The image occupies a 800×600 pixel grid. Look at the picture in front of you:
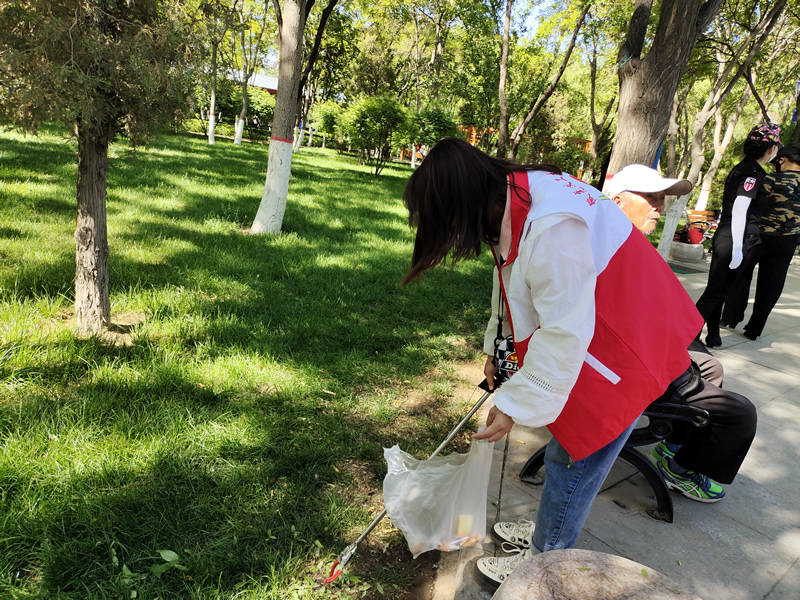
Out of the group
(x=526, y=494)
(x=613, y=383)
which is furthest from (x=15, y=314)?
(x=613, y=383)

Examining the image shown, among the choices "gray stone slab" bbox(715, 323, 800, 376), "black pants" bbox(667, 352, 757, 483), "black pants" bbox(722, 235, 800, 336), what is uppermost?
"black pants" bbox(722, 235, 800, 336)

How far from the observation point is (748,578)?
7.42 ft

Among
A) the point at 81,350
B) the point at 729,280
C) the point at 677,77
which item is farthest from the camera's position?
the point at 729,280

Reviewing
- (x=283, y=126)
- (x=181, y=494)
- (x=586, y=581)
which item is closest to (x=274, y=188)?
(x=283, y=126)

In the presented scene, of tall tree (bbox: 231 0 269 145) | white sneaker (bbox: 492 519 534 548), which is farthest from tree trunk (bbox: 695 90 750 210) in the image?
tall tree (bbox: 231 0 269 145)

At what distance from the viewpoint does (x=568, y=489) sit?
5.54 ft

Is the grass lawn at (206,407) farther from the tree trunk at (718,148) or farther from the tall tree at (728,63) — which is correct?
the tree trunk at (718,148)

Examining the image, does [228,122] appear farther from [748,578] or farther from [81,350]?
[748,578]

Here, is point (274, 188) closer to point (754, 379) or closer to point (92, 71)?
point (92, 71)

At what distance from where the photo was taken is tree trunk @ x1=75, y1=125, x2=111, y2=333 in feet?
10.1

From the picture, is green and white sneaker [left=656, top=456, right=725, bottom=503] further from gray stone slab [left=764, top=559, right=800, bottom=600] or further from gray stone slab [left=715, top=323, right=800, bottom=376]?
gray stone slab [left=715, top=323, right=800, bottom=376]

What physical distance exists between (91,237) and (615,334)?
3262mm

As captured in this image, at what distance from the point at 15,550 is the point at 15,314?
2030 millimetres

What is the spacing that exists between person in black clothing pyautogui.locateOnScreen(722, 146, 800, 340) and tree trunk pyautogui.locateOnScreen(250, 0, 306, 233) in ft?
18.2
